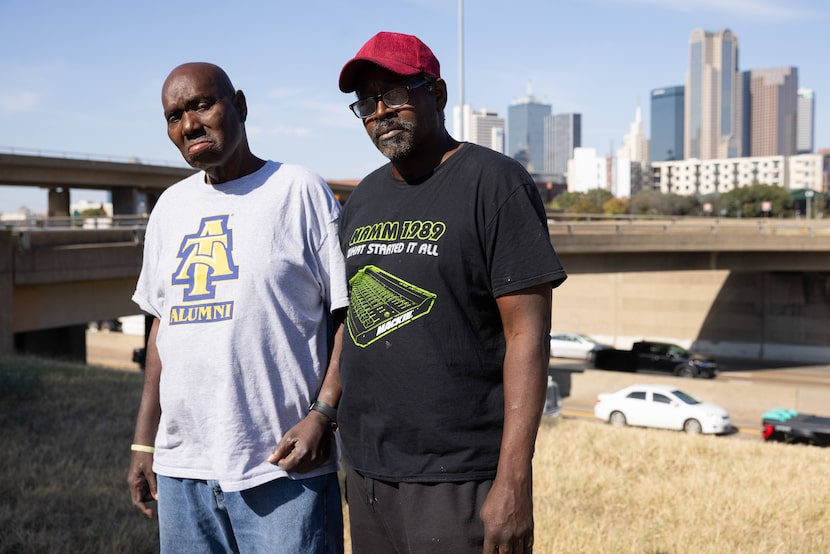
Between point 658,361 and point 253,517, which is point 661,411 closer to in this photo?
point 658,361

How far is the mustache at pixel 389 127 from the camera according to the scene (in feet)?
8.40

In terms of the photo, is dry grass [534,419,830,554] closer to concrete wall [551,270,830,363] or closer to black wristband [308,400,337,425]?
black wristband [308,400,337,425]

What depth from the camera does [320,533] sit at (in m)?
2.62

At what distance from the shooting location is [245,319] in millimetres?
2611

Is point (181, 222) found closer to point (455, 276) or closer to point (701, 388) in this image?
point (455, 276)

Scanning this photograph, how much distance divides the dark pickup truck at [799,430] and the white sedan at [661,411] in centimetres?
184

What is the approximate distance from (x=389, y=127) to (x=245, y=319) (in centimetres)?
76

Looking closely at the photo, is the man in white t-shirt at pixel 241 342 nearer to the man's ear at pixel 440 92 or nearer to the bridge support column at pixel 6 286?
the man's ear at pixel 440 92

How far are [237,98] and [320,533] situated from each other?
1.53m

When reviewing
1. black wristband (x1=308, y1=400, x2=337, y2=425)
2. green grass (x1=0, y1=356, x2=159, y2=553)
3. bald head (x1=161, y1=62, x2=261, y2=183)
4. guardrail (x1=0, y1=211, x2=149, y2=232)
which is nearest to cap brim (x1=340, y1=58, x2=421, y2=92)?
bald head (x1=161, y1=62, x2=261, y2=183)

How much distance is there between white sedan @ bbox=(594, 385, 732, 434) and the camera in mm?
20562

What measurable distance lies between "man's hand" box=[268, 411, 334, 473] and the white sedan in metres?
18.4

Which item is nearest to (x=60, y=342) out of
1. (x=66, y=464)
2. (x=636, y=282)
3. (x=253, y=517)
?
(x=66, y=464)

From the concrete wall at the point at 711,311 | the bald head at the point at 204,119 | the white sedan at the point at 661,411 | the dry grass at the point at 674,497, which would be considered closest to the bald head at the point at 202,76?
the bald head at the point at 204,119
